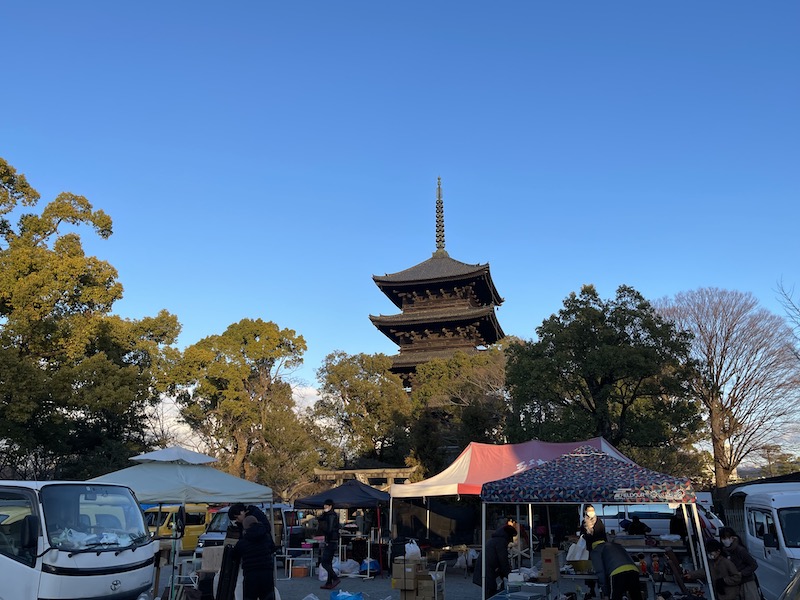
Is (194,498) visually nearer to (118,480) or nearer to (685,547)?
(118,480)

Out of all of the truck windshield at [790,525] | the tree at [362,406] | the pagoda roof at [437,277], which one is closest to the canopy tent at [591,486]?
the truck windshield at [790,525]

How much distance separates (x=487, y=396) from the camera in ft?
94.7

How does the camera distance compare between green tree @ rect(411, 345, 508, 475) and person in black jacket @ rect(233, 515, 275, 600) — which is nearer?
person in black jacket @ rect(233, 515, 275, 600)

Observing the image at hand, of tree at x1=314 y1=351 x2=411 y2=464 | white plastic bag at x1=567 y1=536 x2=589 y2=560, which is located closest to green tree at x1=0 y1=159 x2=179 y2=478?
tree at x1=314 y1=351 x2=411 y2=464

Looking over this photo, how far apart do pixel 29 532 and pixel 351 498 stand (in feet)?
32.7

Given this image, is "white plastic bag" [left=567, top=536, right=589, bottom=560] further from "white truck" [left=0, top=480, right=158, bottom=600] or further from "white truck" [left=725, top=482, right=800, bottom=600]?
"white truck" [left=0, top=480, right=158, bottom=600]

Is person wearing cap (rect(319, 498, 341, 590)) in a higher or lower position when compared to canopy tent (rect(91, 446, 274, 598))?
lower

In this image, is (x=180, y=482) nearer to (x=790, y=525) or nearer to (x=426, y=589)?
(x=426, y=589)

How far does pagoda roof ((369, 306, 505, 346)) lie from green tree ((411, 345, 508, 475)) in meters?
4.12

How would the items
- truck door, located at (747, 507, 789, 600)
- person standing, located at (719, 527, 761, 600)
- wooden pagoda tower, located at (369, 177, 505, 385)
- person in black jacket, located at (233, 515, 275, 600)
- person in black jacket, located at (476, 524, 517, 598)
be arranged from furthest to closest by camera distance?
1. wooden pagoda tower, located at (369, 177, 505, 385)
2. person in black jacket, located at (476, 524, 517, 598)
3. truck door, located at (747, 507, 789, 600)
4. person standing, located at (719, 527, 761, 600)
5. person in black jacket, located at (233, 515, 275, 600)

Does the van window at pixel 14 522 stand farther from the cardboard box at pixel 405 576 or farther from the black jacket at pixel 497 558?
the black jacket at pixel 497 558

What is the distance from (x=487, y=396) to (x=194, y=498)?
19969 millimetres

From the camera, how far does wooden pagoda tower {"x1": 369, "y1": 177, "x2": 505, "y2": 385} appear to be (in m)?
38.6

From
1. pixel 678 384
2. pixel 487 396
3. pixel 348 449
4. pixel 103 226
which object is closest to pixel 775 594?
pixel 678 384
